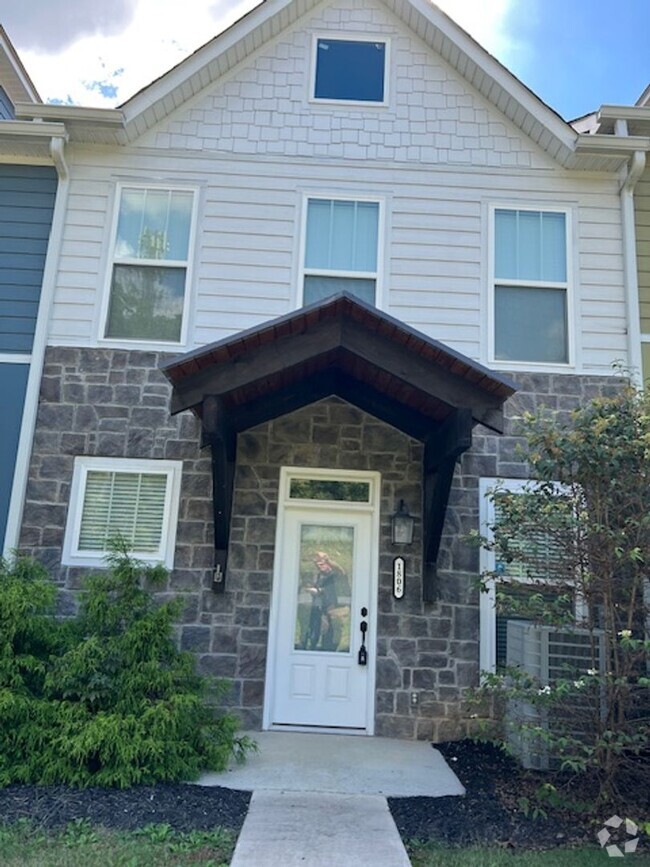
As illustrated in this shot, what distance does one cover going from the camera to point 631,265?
6918 millimetres

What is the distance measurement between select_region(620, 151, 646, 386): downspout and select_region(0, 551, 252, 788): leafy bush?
16.1 feet

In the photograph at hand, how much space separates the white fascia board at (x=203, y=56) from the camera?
7020 mm

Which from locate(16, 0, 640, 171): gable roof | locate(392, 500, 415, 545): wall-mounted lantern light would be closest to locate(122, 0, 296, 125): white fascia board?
locate(16, 0, 640, 171): gable roof

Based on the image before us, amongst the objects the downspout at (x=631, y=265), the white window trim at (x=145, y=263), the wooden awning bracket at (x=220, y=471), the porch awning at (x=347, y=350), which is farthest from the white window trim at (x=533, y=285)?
the white window trim at (x=145, y=263)

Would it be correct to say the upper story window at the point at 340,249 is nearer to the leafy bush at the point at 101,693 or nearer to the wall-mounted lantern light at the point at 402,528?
the wall-mounted lantern light at the point at 402,528

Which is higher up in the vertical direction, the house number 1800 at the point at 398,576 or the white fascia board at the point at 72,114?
the white fascia board at the point at 72,114

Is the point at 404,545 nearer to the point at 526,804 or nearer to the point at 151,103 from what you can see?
the point at 526,804

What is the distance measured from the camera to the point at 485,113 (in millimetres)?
7344

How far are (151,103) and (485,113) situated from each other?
3532 mm

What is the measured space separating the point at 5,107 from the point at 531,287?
23.4 feet

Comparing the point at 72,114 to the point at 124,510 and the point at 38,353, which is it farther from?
the point at 124,510

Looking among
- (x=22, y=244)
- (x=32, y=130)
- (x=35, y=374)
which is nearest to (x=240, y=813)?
(x=35, y=374)

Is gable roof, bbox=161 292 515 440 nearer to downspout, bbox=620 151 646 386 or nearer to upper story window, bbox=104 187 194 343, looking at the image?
upper story window, bbox=104 187 194 343

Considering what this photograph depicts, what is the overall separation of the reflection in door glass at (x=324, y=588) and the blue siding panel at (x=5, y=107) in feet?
22.0
